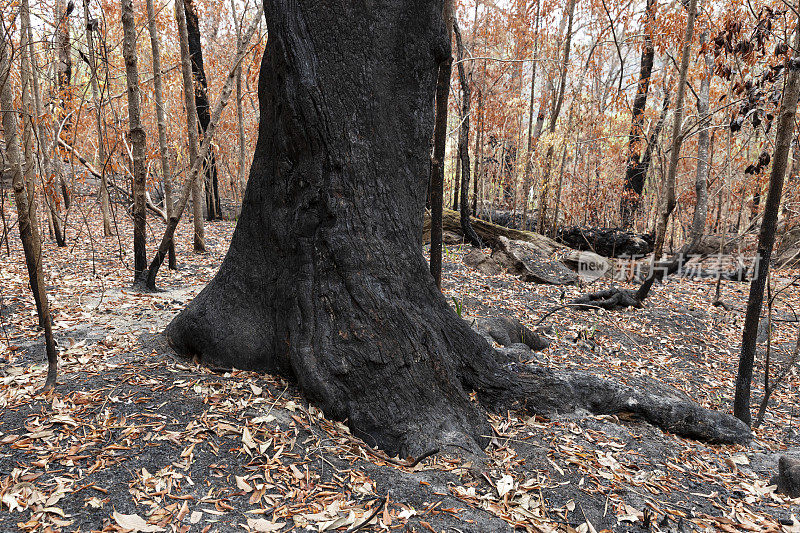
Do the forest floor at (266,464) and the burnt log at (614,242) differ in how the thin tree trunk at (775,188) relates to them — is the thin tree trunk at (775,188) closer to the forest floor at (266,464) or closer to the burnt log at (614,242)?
the forest floor at (266,464)

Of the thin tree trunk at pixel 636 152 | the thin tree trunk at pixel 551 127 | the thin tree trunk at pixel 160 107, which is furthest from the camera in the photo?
the thin tree trunk at pixel 636 152

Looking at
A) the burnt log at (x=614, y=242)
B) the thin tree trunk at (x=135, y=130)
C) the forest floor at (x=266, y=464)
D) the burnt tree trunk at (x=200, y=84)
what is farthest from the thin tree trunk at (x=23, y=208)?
the burnt log at (x=614, y=242)

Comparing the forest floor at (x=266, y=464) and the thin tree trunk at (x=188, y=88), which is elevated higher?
the thin tree trunk at (x=188, y=88)

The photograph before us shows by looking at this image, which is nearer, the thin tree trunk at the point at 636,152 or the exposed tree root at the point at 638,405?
the exposed tree root at the point at 638,405

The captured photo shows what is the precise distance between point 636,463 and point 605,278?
6.93 m

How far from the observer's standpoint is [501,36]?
15.0m

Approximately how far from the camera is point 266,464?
94.7 inches

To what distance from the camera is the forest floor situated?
206 cm

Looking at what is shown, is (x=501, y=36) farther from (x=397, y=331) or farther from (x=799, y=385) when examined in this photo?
(x=397, y=331)

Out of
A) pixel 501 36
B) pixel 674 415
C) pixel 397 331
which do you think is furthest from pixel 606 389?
pixel 501 36

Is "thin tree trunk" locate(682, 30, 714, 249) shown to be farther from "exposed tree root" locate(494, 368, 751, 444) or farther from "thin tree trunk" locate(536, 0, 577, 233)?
"exposed tree root" locate(494, 368, 751, 444)

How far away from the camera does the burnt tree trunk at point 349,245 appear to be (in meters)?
2.90

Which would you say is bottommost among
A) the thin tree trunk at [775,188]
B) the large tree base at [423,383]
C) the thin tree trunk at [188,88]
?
the large tree base at [423,383]

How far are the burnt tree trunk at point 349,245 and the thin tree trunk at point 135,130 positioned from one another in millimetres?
2714
